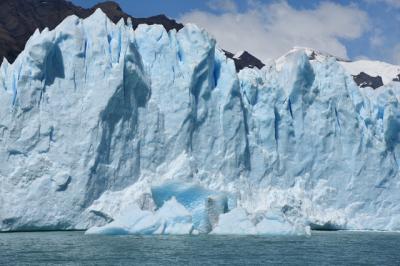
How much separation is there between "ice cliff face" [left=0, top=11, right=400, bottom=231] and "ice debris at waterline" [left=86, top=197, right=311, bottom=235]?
467 mm

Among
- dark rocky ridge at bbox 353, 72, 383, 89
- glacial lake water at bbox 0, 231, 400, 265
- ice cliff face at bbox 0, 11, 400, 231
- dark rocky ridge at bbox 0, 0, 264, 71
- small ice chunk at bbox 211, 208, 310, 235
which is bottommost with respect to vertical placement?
glacial lake water at bbox 0, 231, 400, 265

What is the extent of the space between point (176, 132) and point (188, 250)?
29.2 feet

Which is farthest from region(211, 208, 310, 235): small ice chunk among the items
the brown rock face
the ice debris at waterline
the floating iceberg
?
the brown rock face

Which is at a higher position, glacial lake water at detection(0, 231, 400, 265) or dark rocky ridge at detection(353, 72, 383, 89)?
dark rocky ridge at detection(353, 72, 383, 89)

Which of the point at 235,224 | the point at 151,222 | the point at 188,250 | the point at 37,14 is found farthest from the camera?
the point at 37,14

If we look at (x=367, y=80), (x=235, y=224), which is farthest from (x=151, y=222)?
(x=367, y=80)

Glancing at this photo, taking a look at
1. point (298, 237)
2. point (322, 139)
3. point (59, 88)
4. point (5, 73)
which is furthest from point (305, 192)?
point (5, 73)

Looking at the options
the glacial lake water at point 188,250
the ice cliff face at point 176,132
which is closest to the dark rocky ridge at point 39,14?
the ice cliff face at point 176,132

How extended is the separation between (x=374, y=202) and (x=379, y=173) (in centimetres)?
126

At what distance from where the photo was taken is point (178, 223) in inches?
905

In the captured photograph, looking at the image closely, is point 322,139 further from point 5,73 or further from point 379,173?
point 5,73

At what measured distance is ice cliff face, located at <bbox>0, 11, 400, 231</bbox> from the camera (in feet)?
79.3

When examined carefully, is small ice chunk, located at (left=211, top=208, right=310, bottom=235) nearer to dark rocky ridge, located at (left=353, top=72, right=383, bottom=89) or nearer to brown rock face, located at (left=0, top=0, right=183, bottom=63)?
brown rock face, located at (left=0, top=0, right=183, bottom=63)

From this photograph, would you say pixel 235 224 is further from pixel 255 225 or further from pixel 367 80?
pixel 367 80
